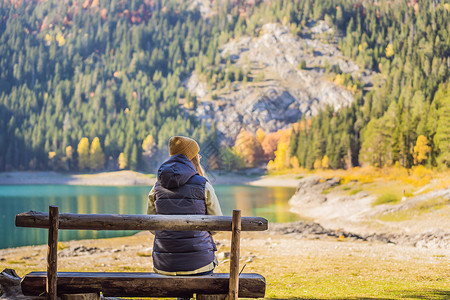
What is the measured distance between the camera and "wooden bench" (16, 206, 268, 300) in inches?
163

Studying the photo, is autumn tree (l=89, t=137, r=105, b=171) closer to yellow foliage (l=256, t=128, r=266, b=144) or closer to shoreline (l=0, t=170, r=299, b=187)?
shoreline (l=0, t=170, r=299, b=187)

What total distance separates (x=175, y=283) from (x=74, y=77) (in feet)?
435

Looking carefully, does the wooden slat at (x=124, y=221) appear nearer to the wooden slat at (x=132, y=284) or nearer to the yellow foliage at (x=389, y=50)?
the wooden slat at (x=132, y=284)

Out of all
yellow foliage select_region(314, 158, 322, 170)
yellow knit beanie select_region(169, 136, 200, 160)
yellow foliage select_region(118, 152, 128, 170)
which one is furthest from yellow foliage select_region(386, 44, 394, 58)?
yellow knit beanie select_region(169, 136, 200, 160)

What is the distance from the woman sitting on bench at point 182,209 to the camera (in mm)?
4203

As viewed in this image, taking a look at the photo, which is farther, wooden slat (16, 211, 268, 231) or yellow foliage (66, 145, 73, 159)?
yellow foliage (66, 145, 73, 159)

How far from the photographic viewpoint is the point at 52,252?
166 inches

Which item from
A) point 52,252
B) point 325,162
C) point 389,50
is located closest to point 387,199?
point 325,162

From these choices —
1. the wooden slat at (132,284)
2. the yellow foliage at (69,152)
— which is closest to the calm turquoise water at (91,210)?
the wooden slat at (132,284)

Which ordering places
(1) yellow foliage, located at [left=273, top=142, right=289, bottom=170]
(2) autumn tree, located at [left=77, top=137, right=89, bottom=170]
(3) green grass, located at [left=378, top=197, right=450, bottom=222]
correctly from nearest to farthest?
(3) green grass, located at [left=378, top=197, right=450, bottom=222] → (1) yellow foliage, located at [left=273, top=142, right=289, bottom=170] → (2) autumn tree, located at [left=77, top=137, right=89, bottom=170]

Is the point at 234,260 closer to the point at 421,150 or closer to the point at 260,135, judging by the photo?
the point at 421,150

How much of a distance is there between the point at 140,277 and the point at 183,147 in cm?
123

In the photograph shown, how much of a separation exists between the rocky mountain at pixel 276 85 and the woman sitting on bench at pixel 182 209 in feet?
321

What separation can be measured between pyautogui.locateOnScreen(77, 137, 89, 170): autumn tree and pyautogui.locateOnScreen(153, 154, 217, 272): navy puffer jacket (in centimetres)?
9191
